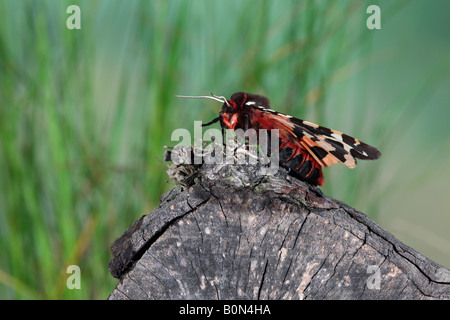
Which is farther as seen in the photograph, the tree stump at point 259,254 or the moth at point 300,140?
the moth at point 300,140

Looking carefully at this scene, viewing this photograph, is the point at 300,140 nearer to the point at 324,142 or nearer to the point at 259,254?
the point at 324,142

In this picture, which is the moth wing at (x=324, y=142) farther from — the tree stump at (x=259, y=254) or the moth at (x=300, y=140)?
the tree stump at (x=259, y=254)

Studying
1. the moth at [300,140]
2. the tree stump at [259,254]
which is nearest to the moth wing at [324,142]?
the moth at [300,140]

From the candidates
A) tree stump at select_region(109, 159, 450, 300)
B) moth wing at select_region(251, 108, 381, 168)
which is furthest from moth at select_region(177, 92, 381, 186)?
tree stump at select_region(109, 159, 450, 300)

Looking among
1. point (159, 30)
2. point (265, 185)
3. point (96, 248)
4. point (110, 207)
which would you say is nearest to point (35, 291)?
point (96, 248)

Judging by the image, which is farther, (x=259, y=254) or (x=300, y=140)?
(x=300, y=140)

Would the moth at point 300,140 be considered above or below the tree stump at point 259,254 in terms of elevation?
above

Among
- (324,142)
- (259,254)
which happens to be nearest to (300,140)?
(324,142)
